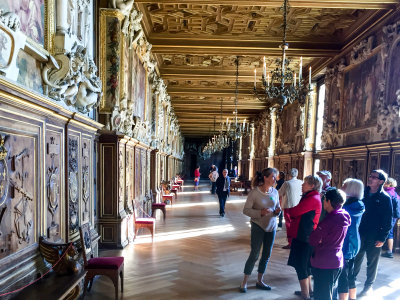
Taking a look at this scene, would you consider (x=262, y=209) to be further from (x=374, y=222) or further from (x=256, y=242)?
(x=374, y=222)

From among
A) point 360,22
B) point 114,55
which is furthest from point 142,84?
point 360,22

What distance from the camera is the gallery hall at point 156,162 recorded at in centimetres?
266

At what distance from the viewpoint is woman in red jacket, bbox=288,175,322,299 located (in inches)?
139

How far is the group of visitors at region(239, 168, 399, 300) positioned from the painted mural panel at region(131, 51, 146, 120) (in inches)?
171

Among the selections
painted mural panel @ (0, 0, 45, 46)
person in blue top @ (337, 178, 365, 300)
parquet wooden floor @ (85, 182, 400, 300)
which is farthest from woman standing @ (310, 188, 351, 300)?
painted mural panel @ (0, 0, 45, 46)

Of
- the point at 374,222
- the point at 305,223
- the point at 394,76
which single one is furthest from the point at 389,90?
the point at 305,223

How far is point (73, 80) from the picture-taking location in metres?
3.32

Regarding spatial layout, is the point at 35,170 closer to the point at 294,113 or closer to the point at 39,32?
the point at 39,32

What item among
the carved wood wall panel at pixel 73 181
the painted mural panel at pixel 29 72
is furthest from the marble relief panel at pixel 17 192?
the carved wood wall panel at pixel 73 181

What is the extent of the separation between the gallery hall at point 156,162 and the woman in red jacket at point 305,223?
19 millimetres

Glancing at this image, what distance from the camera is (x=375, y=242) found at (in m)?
3.88

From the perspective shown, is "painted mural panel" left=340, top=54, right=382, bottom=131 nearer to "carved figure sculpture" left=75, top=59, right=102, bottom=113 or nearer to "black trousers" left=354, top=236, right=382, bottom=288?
"black trousers" left=354, top=236, right=382, bottom=288

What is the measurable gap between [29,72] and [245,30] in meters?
6.66

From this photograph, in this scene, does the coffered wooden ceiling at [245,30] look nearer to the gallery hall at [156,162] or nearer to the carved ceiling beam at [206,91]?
the gallery hall at [156,162]
